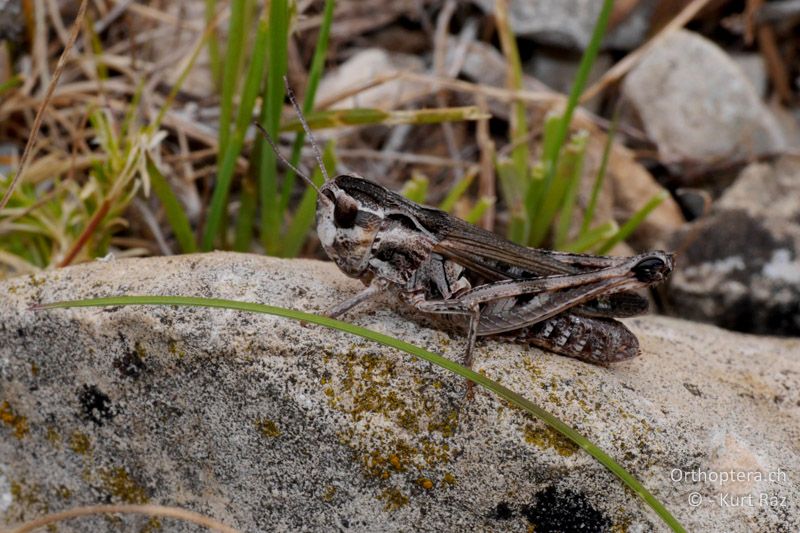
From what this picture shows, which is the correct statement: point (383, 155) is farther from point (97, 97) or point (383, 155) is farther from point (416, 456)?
point (416, 456)

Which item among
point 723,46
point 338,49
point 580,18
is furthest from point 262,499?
point 723,46

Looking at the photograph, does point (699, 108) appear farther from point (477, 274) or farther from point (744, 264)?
point (477, 274)

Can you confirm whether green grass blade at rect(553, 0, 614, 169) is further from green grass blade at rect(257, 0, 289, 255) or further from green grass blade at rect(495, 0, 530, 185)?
green grass blade at rect(257, 0, 289, 255)

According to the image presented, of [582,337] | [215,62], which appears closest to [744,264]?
[582,337]

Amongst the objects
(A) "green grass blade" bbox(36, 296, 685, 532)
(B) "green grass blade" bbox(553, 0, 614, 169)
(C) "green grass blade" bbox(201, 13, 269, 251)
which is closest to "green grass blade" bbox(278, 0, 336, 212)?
(C) "green grass blade" bbox(201, 13, 269, 251)

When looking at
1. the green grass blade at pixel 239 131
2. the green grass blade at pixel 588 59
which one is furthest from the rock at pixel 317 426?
the green grass blade at pixel 588 59
